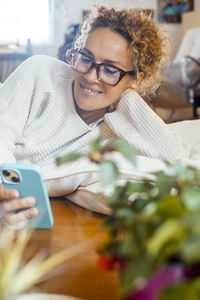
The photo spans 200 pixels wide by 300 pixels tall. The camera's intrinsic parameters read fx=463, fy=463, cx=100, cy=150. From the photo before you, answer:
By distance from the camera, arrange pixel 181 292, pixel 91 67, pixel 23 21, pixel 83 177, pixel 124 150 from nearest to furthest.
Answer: pixel 181 292, pixel 124 150, pixel 83 177, pixel 91 67, pixel 23 21

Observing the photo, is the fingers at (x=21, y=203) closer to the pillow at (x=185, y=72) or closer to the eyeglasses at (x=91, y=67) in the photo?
the eyeglasses at (x=91, y=67)

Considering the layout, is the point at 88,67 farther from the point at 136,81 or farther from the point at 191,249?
the point at 191,249

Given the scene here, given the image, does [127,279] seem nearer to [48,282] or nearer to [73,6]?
[48,282]

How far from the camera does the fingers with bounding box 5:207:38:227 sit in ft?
2.62

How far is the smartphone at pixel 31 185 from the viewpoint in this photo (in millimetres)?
773

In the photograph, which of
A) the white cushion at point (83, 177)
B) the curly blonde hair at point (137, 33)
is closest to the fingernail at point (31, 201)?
the white cushion at point (83, 177)

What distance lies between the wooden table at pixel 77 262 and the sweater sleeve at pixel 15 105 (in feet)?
0.99

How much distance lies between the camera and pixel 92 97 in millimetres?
1212

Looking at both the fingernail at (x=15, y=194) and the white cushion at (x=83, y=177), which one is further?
the white cushion at (x=83, y=177)

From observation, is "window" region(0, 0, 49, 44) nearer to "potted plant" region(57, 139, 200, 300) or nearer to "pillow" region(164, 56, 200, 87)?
"pillow" region(164, 56, 200, 87)

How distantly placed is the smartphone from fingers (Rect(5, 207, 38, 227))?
11mm

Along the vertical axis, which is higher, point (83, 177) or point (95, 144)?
point (95, 144)

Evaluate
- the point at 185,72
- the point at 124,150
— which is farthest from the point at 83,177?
the point at 185,72

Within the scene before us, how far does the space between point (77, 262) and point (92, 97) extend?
645mm
